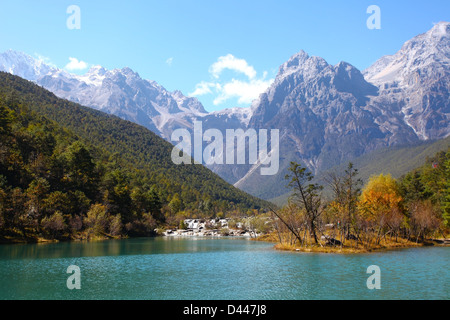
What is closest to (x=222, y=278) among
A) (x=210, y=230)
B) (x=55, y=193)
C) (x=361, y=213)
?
(x=361, y=213)

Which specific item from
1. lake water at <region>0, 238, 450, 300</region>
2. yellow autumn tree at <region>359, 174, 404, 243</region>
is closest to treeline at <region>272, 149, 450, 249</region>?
yellow autumn tree at <region>359, 174, 404, 243</region>

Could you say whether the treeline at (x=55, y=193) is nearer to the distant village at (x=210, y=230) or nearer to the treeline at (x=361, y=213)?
the distant village at (x=210, y=230)

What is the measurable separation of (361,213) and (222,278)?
148 feet

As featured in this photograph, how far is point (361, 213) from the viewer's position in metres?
73.6

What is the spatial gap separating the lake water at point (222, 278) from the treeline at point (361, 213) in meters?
16.8

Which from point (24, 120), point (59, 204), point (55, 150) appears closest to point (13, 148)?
point (55, 150)

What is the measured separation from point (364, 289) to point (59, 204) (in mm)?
76992

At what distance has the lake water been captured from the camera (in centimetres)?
3031

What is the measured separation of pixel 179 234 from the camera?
14212 cm

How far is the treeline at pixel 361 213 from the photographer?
68625 mm

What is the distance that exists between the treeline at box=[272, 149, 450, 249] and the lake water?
16.8 meters

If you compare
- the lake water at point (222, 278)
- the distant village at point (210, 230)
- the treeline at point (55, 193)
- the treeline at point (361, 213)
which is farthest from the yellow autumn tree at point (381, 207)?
the treeline at point (55, 193)

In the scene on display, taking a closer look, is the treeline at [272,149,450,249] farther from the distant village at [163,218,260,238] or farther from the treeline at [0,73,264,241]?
the treeline at [0,73,264,241]
